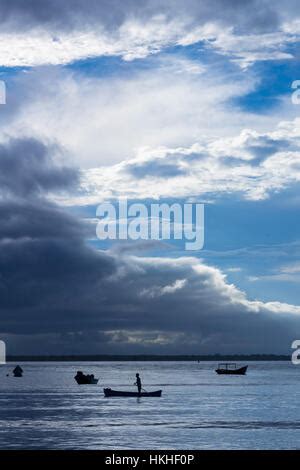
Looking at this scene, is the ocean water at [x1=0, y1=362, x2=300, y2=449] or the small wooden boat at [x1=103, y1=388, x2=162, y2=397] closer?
the ocean water at [x1=0, y1=362, x2=300, y2=449]

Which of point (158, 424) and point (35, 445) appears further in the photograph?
point (158, 424)

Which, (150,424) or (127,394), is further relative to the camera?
(127,394)

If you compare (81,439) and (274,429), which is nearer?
(81,439)

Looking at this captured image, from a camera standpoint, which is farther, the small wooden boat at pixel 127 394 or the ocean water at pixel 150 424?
the small wooden boat at pixel 127 394
